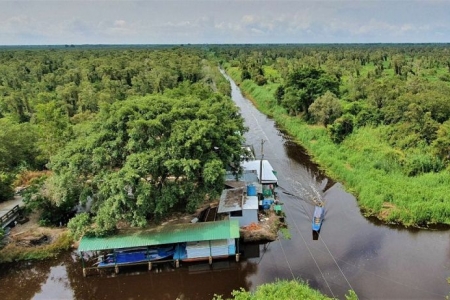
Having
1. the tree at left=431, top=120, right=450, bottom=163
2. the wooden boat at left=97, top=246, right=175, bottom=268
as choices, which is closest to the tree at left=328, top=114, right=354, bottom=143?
the tree at left=431, top=120, right=450, bottom=163

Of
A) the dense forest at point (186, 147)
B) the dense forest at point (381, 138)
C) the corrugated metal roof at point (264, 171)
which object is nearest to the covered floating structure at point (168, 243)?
the dense forest at point (186, 147)

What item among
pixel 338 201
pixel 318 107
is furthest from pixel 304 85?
pixel 338 201

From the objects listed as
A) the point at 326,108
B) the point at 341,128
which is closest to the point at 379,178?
the point at 341,128

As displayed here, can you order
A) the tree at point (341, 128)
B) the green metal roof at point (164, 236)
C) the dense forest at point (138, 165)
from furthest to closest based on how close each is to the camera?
the tree at point (341, 128) → the dense forest at point (138, 165) → the green metal roof at point (164, 236)

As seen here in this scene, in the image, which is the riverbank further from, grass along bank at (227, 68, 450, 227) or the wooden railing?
grass along bank at (227, 68, 450, 227)

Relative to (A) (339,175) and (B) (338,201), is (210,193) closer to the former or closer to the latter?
(B) (338,201)

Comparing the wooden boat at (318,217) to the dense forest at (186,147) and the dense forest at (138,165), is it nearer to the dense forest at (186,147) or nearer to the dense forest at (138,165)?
the dense forest at (186,147)

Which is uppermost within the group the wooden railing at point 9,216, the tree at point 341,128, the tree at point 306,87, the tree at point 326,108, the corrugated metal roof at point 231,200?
the tree at point 306,87
